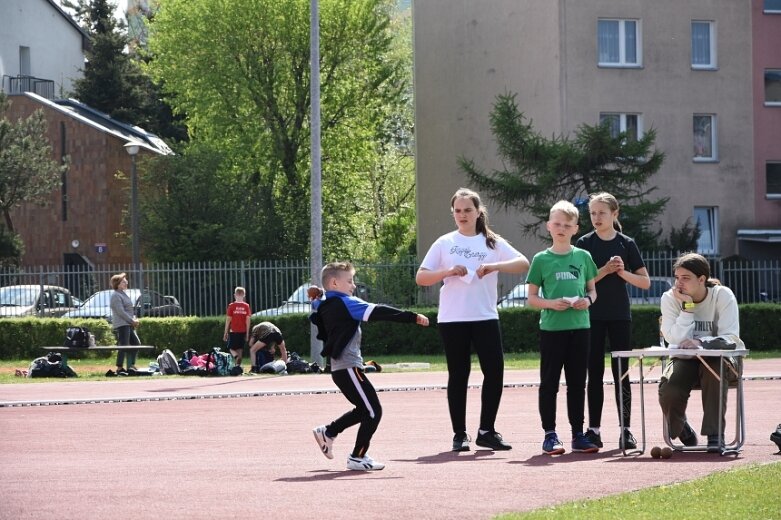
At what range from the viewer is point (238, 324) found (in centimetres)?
2991

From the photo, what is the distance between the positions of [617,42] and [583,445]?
37.9 m

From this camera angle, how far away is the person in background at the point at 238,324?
29828 mm

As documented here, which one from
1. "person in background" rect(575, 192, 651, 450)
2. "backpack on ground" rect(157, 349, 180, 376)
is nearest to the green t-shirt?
"person in background" rect(575, 192, 651, 450)

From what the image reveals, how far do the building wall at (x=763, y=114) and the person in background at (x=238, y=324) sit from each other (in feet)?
82.3

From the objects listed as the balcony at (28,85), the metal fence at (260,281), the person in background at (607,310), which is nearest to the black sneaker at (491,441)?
the person in background at (607,310)

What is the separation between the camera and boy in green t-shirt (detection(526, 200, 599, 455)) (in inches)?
446

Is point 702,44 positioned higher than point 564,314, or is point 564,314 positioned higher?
Result: point 702,44

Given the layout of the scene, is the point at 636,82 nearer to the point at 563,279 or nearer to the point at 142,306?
the point at 142,306

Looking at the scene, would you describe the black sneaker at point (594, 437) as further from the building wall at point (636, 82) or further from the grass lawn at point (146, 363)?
the building wall at point (636, 82)

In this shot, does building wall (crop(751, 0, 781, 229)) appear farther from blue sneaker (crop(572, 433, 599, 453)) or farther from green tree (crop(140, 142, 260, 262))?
blue sneaker (crop(572, 433, 599, 453))

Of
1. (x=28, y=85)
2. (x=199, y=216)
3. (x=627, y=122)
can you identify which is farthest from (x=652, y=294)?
(x=28, y=85)

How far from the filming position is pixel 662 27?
157 feet

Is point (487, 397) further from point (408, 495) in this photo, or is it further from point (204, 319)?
point (204, 319)

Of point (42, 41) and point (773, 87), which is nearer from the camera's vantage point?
point (773, 87)
